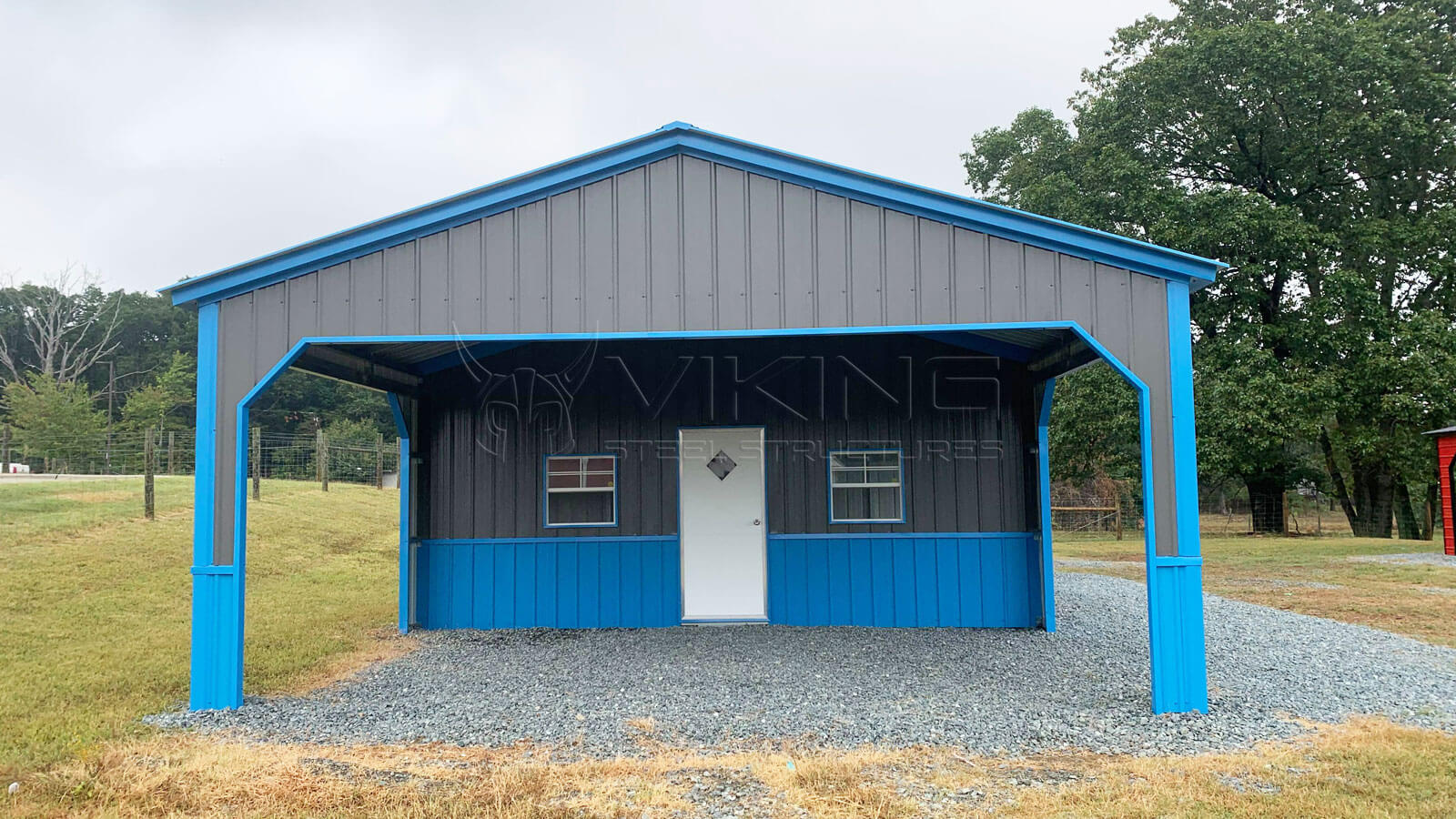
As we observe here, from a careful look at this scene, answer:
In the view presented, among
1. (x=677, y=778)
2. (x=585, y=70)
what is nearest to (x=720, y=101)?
(x=585, y=70)

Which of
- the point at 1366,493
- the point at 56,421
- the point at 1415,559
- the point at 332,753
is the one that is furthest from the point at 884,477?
the point at 56,421

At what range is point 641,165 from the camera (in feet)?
19.0

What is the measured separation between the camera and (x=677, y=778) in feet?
14.1

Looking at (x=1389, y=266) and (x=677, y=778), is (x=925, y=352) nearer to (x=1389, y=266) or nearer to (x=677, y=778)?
(x=677, y=778)

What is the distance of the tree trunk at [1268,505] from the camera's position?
20.0 m

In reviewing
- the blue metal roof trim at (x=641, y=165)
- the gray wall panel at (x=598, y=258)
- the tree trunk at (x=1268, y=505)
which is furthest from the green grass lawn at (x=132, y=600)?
the tree trunk at (x=1268, y=505)

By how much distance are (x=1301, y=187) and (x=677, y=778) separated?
63.2ft

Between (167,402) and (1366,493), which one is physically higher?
(167,402)

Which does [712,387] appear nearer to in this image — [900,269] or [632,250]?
[632,250]

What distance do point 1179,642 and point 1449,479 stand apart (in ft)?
42.3

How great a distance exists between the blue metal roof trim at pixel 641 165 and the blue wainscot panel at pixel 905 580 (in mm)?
3622

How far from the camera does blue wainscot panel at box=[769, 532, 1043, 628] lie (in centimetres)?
852

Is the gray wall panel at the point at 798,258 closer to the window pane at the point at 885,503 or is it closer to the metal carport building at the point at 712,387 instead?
the metal carport building at the point at 712,387

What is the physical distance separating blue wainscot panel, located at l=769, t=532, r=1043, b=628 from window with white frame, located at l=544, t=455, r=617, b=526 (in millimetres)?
1670
